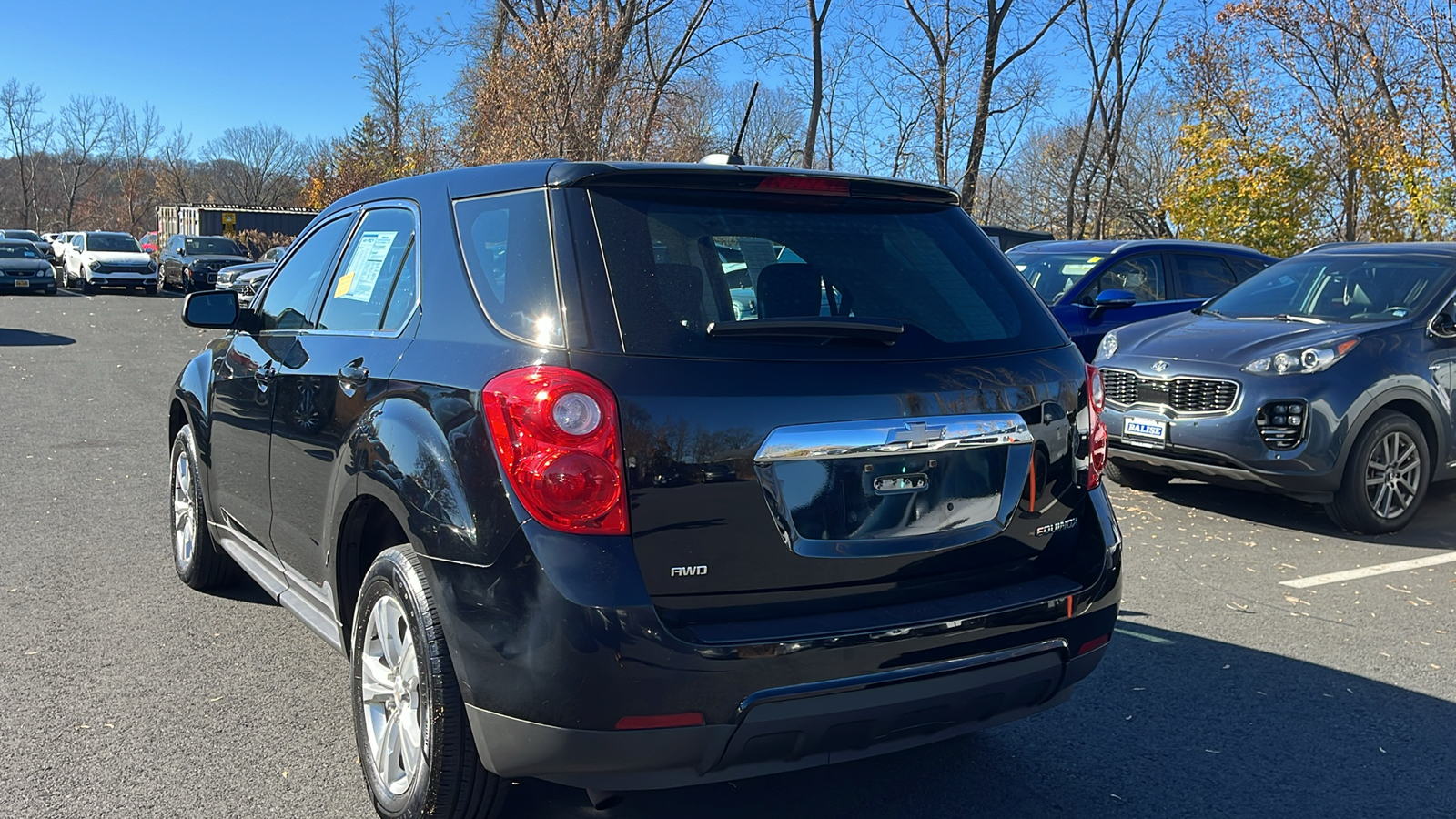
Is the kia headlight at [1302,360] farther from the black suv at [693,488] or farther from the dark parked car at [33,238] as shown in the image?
the dark parked car at [33,238]

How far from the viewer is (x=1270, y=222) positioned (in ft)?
76.3

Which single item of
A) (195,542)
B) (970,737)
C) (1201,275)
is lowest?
(970,737)

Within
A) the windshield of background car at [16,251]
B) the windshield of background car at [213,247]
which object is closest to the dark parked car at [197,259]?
the windshield of background car at [213,247]

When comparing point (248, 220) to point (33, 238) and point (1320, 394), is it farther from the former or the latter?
point (1320, 394)

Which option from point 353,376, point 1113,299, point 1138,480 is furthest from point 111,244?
point 353,376

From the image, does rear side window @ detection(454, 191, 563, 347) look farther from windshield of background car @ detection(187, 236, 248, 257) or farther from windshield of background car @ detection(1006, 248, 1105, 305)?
windshield of background car @ detection(187, 236, 248, 257)

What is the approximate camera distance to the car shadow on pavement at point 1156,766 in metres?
3.31

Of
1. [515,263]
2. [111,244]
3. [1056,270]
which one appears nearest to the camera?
[515,263]

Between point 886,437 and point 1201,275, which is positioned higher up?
point 1201,275

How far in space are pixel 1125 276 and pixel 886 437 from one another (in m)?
A: 9.28

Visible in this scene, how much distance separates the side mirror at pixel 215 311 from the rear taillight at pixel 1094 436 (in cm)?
316

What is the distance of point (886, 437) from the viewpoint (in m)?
2.74

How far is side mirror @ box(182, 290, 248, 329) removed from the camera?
4438 millimetres

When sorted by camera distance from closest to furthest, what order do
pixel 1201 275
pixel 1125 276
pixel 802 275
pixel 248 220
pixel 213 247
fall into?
pixel 802 275 → pixel 1125 276 → pixel 1201 275 → pixel 213 247 → pixel 248 220
